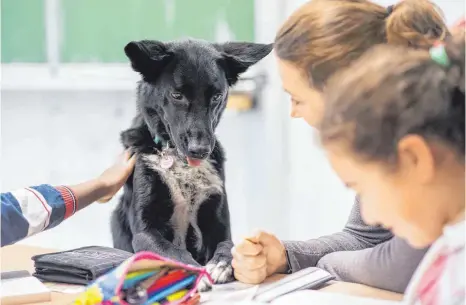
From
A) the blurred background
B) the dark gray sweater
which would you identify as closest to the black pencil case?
the dark gray sweater

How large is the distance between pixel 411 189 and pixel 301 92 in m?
0.41

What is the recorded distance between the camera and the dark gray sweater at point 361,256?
1119 millimetres

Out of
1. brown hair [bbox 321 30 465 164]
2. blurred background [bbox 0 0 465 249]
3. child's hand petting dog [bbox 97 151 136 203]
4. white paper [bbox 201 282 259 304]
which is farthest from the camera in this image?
blurred background [bbox 0 0 465 249]

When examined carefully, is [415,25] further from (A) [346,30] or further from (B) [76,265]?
(B) [76,265]

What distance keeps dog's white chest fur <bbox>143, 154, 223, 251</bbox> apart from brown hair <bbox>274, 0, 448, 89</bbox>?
457 mm

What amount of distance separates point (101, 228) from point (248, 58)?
1.70 metres

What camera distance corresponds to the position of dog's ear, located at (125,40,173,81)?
4.66ft

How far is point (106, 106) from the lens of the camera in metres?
2.97

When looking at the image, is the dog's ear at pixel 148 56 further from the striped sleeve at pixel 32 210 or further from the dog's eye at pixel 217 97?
the striped sleeve at pixel 32 210

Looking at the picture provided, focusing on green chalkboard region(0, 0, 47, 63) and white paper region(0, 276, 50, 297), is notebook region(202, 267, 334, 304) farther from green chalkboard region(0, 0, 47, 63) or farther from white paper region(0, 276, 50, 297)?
green chalkboard region(0, 0, 47, 63)

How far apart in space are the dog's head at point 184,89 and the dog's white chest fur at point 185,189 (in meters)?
0.05

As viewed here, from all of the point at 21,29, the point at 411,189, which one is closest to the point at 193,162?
the point at 411,189

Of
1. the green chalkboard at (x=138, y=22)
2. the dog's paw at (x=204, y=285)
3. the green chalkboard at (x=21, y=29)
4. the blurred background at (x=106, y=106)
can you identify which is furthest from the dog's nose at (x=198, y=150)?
the green chalkboard at (x=21, y=29)

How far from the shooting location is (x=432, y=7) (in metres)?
1.14
